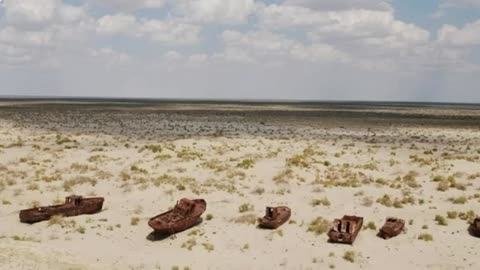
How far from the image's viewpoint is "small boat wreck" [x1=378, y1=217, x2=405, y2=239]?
1988 cm

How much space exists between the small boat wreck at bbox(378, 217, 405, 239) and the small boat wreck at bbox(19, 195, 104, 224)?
12099 mm

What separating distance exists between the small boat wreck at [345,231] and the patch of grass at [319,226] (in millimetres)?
679

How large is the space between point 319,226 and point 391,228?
271 cm

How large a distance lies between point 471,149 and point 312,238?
3303cm

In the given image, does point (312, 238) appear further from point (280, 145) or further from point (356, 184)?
point (280, 145)

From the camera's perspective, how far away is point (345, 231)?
19625 millimetres

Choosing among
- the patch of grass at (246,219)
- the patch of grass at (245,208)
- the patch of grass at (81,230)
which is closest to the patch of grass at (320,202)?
the patch of grass at (245,208)

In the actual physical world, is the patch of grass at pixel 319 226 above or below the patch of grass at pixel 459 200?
below

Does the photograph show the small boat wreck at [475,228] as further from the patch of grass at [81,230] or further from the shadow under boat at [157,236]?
the patch of grass at [81,230]

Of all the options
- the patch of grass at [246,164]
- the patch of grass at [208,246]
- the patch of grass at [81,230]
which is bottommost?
the patch of grass at [208,246]

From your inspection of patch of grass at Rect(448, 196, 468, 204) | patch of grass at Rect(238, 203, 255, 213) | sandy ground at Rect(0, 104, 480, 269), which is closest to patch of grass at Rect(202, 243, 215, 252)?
sandy ground at Rect(0, 104, 480, 269)

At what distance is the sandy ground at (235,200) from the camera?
A: 59.3ft

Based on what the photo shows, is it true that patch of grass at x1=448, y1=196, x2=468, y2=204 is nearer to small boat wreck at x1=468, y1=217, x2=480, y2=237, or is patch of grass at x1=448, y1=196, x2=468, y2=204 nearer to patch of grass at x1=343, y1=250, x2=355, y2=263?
small boat wreck at x1=468, y1=217, x2=480, y2=237

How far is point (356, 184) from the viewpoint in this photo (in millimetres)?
28938
